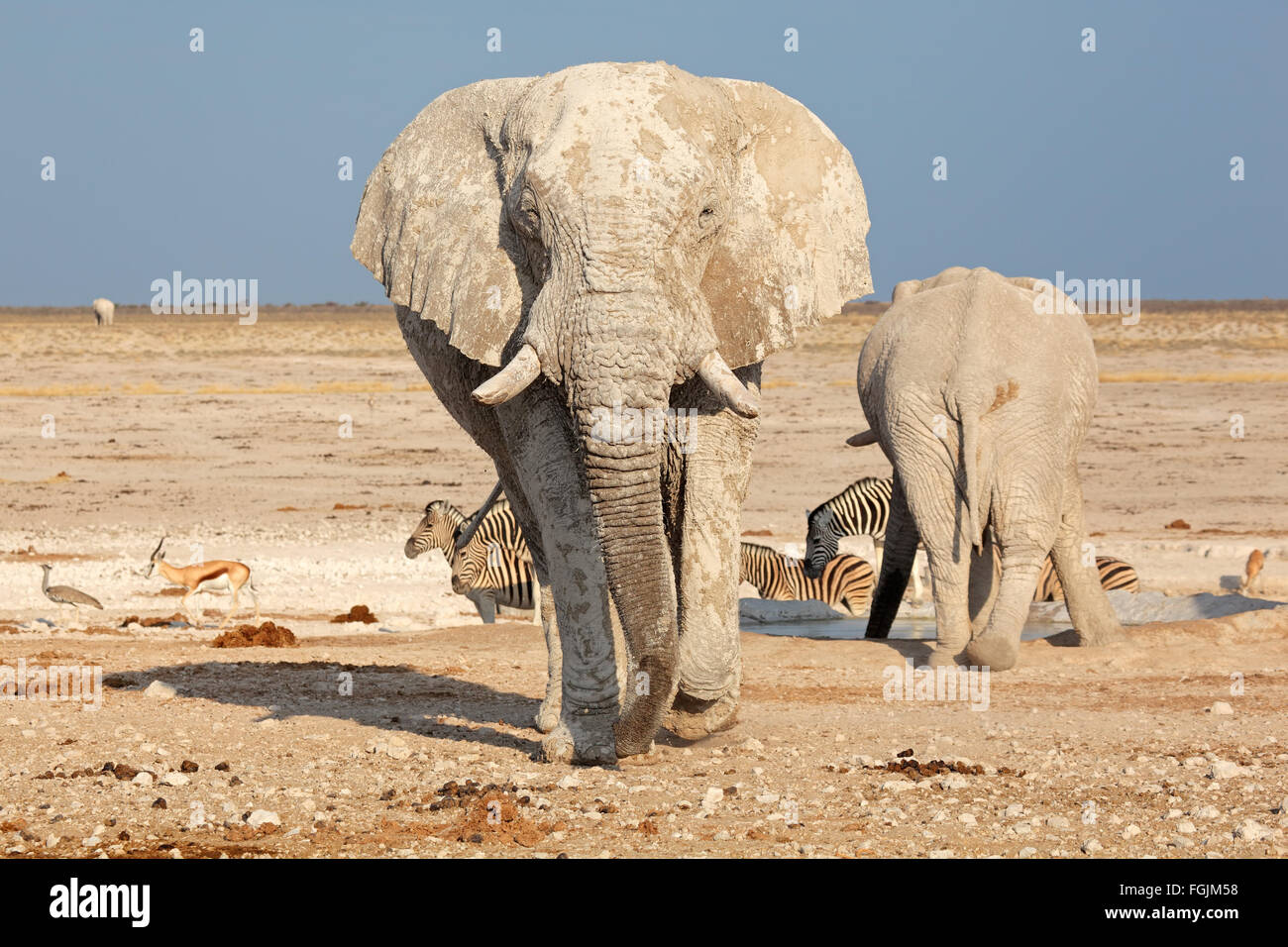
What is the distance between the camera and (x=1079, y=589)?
10117 millimetres

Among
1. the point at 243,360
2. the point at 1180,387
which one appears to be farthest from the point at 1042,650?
the point at 243,360

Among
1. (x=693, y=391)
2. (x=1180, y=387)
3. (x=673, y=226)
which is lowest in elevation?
(x=1180, y=387)

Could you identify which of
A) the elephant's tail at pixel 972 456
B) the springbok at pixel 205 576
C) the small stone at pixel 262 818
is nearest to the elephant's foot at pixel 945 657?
the elephant's tail at pixel 972 456

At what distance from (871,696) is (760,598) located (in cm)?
439

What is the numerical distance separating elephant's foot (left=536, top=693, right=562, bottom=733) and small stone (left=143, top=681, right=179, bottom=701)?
2.15 metres

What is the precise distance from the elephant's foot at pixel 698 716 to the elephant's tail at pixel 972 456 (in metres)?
3.21

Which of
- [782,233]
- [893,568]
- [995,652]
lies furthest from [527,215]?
[893,568]

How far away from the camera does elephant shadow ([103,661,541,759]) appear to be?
7.37 metres

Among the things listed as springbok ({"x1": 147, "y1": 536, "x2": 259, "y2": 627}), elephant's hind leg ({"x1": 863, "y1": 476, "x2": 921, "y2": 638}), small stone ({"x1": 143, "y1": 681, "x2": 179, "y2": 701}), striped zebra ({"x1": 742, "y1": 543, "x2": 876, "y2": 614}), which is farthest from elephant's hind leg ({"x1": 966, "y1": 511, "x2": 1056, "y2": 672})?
springbok ({"x1": 147, "y1": 536, "x2": 259, "y2": 627})

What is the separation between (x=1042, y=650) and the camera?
9.78 m

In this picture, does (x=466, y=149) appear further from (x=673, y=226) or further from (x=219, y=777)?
(x=219, y=777)

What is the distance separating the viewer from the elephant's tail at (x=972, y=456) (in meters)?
9.11

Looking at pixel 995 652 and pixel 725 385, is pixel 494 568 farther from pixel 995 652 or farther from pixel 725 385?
pixel 725 385
